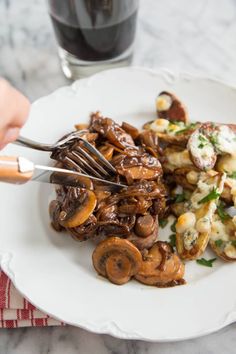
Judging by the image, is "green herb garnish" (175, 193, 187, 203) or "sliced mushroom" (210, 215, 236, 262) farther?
"green herb garnish" (175, 193, 187, 203)

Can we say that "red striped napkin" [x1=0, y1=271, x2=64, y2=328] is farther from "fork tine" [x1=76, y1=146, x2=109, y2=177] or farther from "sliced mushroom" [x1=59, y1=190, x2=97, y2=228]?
"fork tine" [x1=76, y1=146, x2=109, y2=177]

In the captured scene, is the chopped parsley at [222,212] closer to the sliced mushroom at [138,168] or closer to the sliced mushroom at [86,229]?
the sliced mushroom at [138,168]

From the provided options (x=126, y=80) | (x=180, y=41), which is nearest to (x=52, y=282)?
(x=126, y=80)

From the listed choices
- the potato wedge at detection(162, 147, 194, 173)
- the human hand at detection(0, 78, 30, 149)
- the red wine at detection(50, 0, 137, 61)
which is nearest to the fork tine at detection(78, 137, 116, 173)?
the potato wedge at detection(162, 147, 194, 173)

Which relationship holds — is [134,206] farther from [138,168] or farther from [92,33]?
[92,33]

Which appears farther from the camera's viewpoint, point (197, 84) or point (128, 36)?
point (128, 36)

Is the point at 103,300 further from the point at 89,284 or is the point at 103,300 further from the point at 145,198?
the point at 145,198
